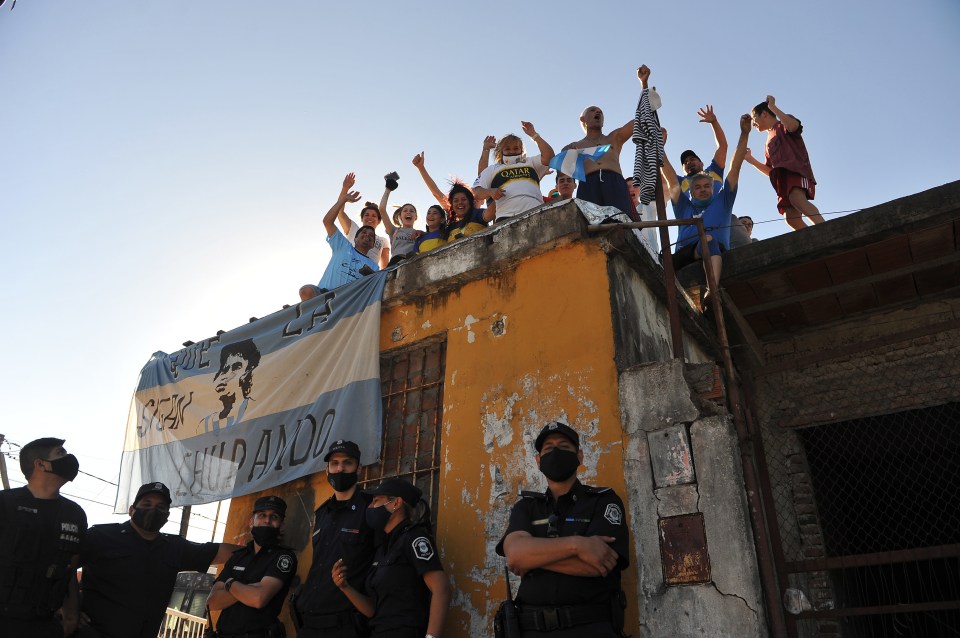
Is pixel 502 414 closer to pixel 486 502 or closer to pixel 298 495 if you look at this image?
pixel 486 502

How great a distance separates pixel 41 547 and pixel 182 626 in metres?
2.47

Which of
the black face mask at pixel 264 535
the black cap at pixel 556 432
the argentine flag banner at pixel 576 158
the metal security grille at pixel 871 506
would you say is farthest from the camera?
the argentine flag banner at pixel 576 158

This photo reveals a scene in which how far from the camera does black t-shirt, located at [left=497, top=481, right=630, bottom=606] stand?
313cm

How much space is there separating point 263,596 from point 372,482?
114 cm

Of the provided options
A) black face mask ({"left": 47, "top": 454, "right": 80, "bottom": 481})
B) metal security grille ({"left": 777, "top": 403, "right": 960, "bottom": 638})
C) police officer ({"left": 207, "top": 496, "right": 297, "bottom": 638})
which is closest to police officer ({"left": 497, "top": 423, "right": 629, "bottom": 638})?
police officer ({"left": 207, "top": 496, "right": 297, "bottom": 638})

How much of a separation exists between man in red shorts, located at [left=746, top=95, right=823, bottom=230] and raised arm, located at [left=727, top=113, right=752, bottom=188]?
0.23 meters

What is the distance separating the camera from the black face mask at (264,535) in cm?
476

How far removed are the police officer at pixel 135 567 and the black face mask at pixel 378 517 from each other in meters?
1.42

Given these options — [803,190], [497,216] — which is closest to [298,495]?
[497,216]

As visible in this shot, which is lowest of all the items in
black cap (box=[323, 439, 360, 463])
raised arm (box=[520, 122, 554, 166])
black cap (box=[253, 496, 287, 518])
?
black cap (box=[253, 496, 287, 518])

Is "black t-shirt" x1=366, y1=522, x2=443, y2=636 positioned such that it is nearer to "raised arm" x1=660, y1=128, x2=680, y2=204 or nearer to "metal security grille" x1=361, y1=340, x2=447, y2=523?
"metal security grille" x1=361, y1=340, x2=447, y2=523

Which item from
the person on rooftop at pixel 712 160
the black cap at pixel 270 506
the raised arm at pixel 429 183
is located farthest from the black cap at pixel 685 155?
the black cap at pixel 270 506

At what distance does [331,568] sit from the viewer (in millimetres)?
4168

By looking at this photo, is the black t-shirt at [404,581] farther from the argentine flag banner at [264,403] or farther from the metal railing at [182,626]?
the metal railing at [182,626]
